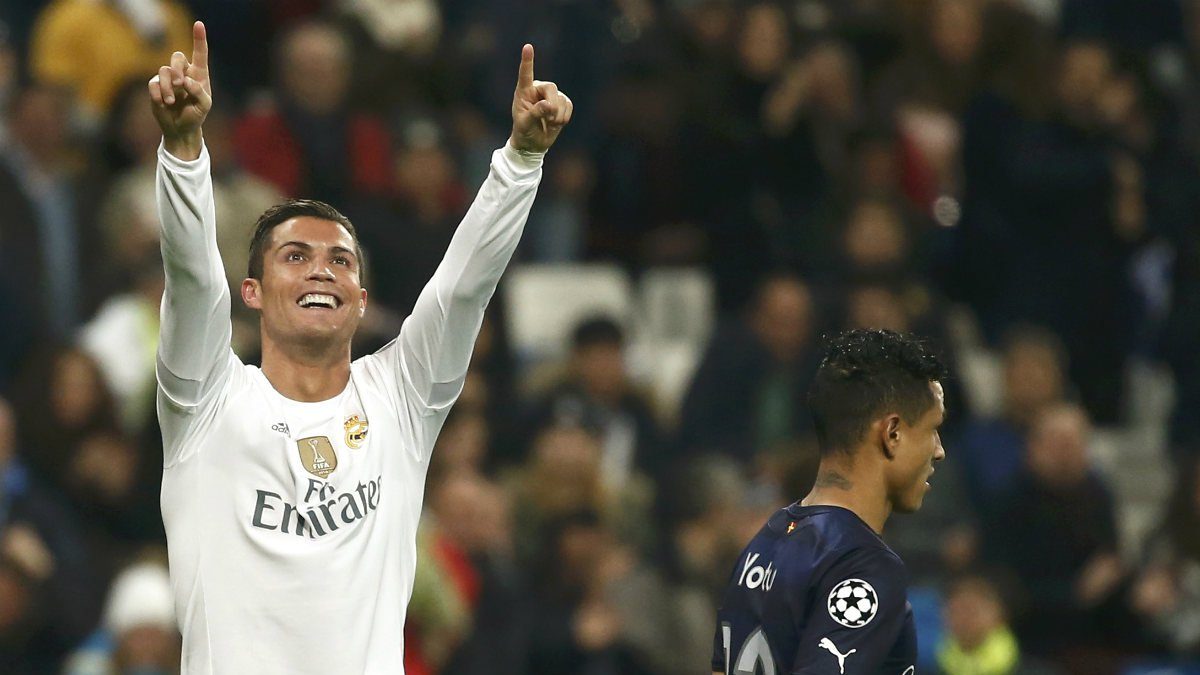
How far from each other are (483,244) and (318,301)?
0.45 meters

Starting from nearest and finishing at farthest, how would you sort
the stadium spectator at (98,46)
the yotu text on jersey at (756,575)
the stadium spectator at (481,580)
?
the yotu text on jersey at (756,575) → the stadium spectator at (481,580) → the stadium spectator at (98,46)

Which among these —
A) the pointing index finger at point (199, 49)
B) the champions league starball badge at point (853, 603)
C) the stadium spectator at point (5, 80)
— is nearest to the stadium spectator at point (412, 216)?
the stadium spectator at point (5, 80)

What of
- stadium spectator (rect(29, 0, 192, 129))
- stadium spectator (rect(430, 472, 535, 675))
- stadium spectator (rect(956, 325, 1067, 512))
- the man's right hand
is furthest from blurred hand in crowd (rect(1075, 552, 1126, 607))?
the man's right hand

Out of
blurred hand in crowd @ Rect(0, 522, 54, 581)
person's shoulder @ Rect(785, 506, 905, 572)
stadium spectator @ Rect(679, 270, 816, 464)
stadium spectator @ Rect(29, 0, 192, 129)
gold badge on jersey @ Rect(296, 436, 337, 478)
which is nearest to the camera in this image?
person's shoulder @ Rect(785, 506, 905, 572)

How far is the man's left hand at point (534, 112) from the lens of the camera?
5363mm

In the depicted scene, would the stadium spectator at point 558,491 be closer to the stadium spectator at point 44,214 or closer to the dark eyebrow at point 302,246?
the stadium spectator at point 44,214

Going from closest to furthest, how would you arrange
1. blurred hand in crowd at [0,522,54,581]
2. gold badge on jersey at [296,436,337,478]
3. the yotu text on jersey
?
the yotu text on jersey
gold badge on jersey at [296,436,337,478]
blurred hand in crowd at [0,522,54,581]

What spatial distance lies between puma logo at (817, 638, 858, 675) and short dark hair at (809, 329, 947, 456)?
0.53 meters

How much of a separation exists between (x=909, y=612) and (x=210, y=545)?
1731 mm

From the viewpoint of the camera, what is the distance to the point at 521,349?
12.4 meters

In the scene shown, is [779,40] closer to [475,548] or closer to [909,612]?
[475,548]

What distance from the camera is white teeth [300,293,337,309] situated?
5281 millimetres

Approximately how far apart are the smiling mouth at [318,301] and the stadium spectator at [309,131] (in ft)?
20.2

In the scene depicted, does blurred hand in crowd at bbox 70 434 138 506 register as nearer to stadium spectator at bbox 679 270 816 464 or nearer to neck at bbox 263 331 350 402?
stadium spectator at bbox 679 270 816 464
